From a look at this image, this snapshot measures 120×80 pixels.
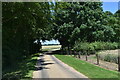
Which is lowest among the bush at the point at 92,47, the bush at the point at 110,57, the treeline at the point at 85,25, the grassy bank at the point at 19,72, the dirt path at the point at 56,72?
the grassy bank at the point at 19,72

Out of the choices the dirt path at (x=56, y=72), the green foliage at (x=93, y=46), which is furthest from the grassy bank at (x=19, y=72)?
the green foliage at (x=93, y=46)

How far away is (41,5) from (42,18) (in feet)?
9.89

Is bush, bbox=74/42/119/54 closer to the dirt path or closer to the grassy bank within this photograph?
the dirt path

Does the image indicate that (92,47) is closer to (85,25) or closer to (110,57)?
(85,25)

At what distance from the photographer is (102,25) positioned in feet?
103

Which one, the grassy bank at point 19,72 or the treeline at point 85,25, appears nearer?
the grassy bank at point 19,72

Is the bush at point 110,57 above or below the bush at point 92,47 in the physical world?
below

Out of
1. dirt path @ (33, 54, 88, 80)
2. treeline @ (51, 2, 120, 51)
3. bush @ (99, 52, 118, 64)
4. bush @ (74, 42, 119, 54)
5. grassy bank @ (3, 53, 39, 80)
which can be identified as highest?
treeline @ (51, 2, 120, 51)

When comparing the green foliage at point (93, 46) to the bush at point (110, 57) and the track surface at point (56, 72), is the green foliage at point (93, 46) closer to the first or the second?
the bush at point (110, 57)

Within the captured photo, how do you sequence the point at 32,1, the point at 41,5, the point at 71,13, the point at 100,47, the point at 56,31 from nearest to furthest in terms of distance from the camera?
the point at 32,1 < the point at 41,5 < the point at 100,47 < the point at 71,13 < the point at 56,31

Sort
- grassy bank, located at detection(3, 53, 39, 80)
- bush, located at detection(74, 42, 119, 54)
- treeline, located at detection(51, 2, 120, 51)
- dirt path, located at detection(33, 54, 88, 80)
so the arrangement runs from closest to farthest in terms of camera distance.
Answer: dirt path, located at detection(33, 54, 88, 80)
grassy bank, located at detection(3, 53, 39, 80)
bush, located at detection(74, 42, 119, 54)
treeline, located at detection(51, 2, 120, 51)

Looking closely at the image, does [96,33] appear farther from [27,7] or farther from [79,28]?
[27,7]

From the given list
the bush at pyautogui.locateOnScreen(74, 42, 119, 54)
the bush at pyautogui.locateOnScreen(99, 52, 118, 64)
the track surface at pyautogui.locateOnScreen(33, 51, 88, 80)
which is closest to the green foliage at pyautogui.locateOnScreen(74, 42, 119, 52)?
the bush at pyautogui.locateOnScreen(74, 42, 119, 54)

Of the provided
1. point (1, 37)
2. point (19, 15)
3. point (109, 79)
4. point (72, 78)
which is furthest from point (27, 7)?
point (109, 79)
